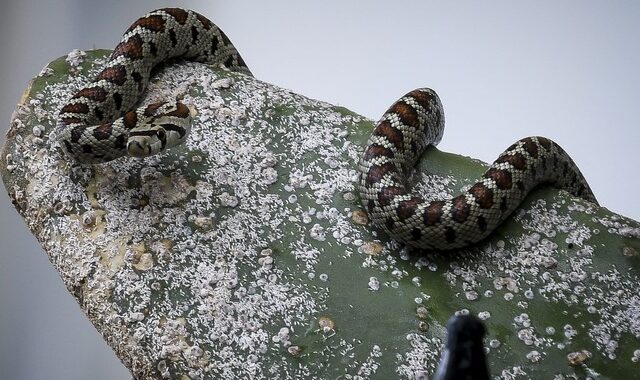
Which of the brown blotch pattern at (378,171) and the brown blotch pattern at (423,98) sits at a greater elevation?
the brown blotch pattern at (423,98)

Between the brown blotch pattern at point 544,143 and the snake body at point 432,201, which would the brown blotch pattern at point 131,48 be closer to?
the snake body at point 432,201

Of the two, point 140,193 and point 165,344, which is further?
point 140,193

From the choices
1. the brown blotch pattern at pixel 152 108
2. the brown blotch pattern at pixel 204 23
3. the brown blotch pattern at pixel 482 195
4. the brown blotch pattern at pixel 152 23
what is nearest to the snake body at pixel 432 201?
the brown blotch pattern at pixel 482 195

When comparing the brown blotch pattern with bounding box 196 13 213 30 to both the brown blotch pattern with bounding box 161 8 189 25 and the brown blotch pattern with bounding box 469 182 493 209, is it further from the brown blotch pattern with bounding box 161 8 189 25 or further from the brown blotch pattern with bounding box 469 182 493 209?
the brown blotch pattern with bounding box 469 182 493 209

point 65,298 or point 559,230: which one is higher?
point 559,230

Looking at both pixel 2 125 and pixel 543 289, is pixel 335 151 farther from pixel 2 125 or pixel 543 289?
pixel 2 125

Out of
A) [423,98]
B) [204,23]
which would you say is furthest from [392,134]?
[204,23]

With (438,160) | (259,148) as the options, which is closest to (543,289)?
(438,160)
